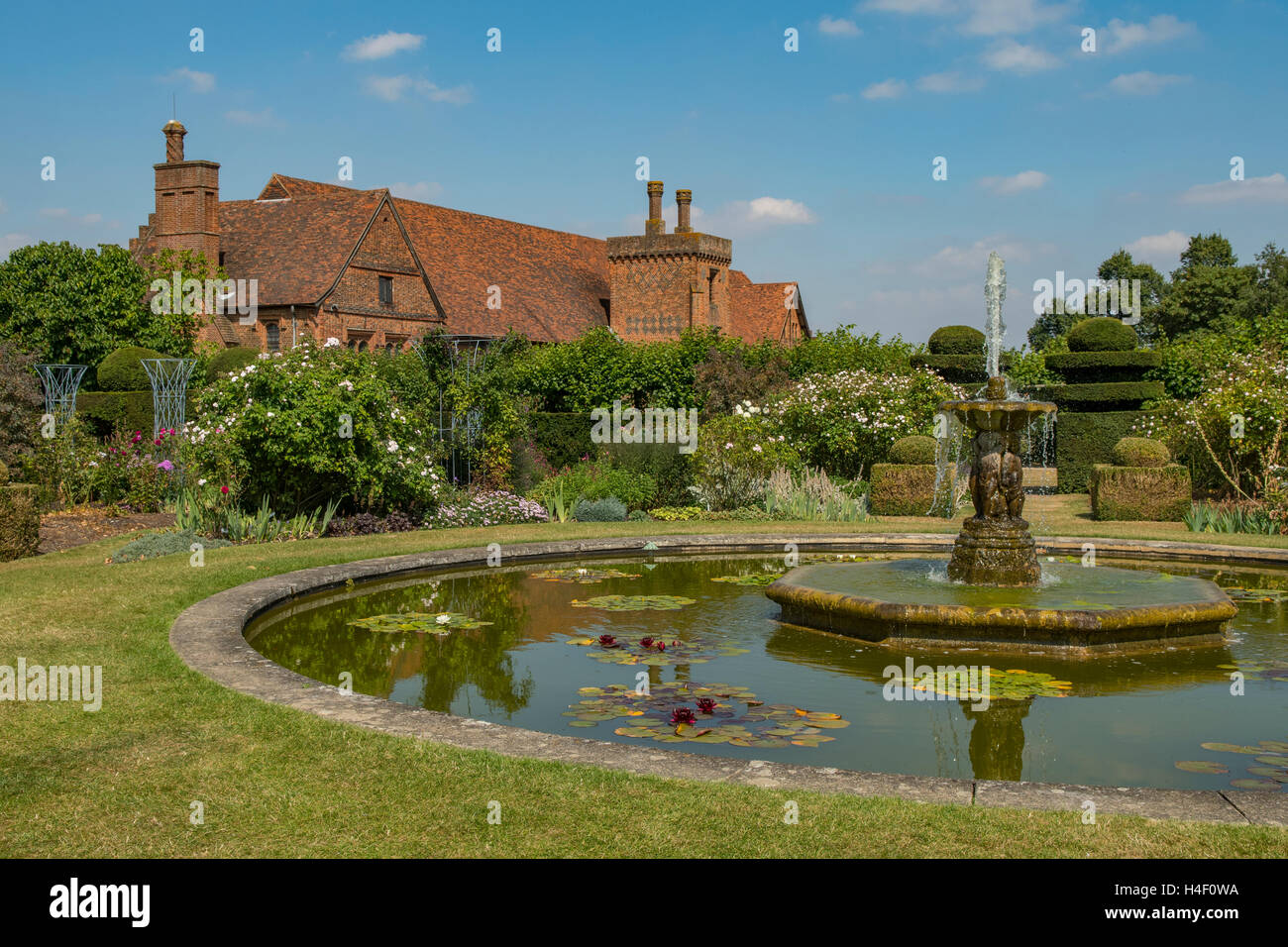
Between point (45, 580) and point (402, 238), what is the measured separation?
3247cm

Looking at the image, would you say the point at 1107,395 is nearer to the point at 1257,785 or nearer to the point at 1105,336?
the point at 1105,336

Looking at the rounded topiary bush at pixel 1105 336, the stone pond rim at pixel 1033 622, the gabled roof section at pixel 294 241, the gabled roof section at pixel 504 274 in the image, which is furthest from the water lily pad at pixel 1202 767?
the gabled roof section at pixel 504 274

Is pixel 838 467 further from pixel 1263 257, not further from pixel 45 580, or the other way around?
pixel 1263 257

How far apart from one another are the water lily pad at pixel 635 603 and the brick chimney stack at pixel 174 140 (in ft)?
116

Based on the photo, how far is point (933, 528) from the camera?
1664cm

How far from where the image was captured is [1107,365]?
27.0 meters

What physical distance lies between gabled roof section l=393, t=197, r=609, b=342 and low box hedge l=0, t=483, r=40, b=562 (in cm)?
2839

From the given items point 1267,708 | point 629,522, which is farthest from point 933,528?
point 1267,708

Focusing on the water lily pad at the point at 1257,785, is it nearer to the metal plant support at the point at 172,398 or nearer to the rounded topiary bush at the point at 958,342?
the metal plant support at the point at 172,398

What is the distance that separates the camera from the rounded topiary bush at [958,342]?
32094 millimetres

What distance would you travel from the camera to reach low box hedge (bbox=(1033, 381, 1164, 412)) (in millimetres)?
25922

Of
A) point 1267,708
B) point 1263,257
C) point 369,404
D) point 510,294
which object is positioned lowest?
point 1267,708

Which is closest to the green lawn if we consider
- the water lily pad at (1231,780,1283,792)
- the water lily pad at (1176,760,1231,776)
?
the water lily pad at (1231,780,1283,792)

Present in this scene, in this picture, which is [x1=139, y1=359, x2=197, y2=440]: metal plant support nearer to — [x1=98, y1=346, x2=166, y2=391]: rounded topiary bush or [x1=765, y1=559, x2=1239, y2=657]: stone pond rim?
→ [x1=98, y1=346, x2=166, y2=391]: rounded topiary bush
